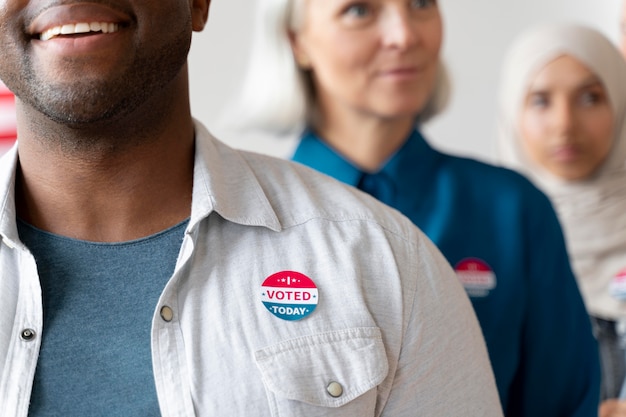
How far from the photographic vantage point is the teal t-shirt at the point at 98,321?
1.07m

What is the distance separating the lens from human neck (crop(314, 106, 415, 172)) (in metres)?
1.81

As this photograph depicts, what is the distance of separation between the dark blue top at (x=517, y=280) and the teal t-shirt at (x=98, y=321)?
0.63 metres

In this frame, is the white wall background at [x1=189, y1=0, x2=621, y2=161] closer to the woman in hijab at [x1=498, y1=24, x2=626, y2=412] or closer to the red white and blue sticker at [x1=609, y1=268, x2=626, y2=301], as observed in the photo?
the woman in hijab at [x1=498, y1=24, x2=626, y2=412]

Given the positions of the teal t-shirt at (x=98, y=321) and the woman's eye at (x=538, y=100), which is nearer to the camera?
the teal t-shirt at (x=98, y=321)

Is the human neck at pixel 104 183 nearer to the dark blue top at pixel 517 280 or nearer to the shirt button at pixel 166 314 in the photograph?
the shirt button at pixel 166 314

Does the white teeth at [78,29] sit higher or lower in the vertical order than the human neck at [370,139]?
higher

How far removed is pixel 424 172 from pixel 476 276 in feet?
0.63

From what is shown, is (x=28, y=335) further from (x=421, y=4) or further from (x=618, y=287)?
(x=618, y=287)

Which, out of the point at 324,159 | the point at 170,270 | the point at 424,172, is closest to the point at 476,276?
the point at 424,172

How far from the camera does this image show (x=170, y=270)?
1126 millimetres

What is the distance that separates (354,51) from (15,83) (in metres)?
0.78

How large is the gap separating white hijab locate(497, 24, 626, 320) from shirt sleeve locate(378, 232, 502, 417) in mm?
1198

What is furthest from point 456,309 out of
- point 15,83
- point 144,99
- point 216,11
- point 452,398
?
point 216,11

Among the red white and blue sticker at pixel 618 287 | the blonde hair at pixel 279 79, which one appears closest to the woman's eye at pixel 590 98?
the red white and blue sticker at pixel 618 287
